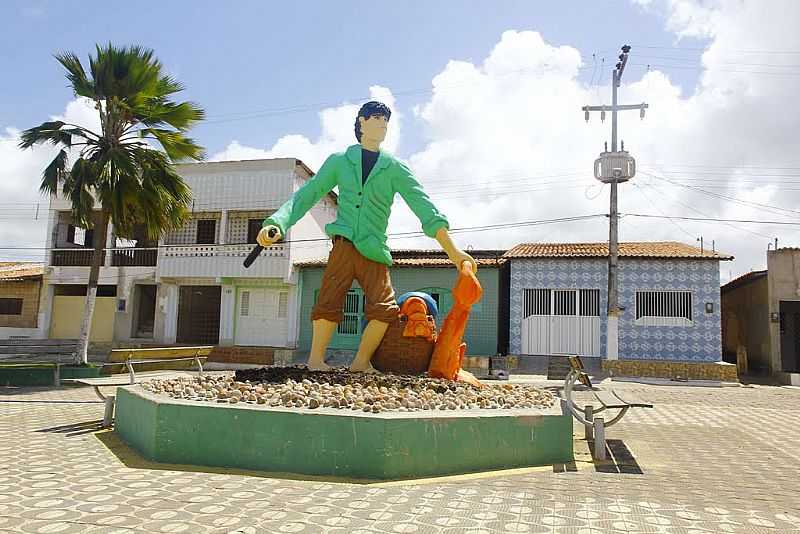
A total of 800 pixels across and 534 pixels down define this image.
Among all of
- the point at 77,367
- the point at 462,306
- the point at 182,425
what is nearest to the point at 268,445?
the point at 182,425

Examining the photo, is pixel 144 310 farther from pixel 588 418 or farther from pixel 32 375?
pixel 588 418

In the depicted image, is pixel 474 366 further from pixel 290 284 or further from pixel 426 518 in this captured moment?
pixel 426 518

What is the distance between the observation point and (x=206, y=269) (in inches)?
718

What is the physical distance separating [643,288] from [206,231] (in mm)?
13112

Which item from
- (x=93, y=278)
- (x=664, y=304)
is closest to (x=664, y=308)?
(x=664, y=304)

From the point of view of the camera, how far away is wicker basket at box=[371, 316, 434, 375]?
6.57 m

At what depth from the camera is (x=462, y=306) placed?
20.9ft

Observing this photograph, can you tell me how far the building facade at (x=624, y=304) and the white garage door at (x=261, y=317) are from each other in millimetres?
6887

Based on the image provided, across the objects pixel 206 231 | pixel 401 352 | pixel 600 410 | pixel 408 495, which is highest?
pixel 206 231

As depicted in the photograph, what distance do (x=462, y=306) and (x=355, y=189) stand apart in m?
1.71

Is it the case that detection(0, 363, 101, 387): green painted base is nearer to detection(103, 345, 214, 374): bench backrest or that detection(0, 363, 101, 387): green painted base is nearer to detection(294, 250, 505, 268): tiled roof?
detection(103, 345, 214, 374): bench backrest

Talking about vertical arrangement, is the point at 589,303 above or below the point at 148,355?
above

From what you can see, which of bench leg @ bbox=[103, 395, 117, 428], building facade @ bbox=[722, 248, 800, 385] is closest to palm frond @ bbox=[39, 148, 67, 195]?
bench leg @ bbox=[103, 395, 117, 428]

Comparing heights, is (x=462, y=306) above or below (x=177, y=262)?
below
